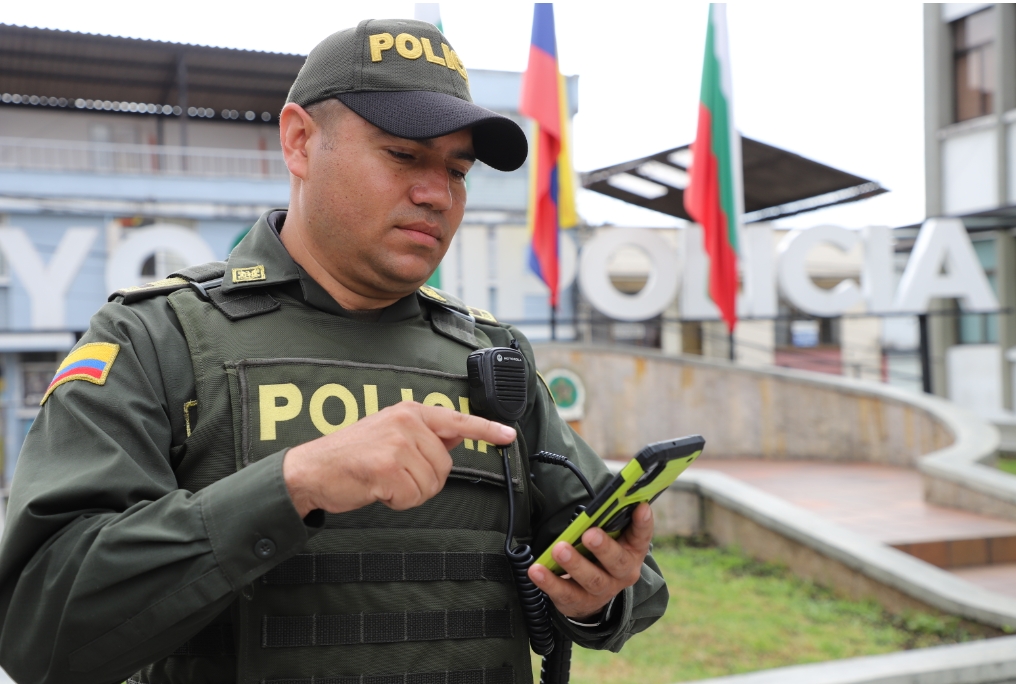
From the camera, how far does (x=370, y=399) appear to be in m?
1.61

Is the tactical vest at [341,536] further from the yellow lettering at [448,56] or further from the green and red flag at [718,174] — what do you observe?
the green and red flag at [718,174]

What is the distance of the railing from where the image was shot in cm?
1633

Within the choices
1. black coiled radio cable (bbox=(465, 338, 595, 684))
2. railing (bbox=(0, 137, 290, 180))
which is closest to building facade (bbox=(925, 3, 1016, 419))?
railing (bbox=(0, 137, 290, 180))

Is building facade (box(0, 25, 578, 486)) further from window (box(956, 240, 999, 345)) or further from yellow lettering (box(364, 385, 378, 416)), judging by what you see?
yellow lettering (box(364, 385, 378, 416))

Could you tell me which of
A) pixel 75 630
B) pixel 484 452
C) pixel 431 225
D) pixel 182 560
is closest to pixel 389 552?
pixel 484 452

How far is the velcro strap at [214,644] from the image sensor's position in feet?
4.79

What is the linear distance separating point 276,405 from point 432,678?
56 centimetres

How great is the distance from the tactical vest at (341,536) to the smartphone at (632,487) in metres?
0.20

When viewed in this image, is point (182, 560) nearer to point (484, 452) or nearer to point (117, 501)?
point (117, 501)

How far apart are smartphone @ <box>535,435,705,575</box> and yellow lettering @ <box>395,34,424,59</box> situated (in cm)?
88

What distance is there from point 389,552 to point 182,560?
41cm

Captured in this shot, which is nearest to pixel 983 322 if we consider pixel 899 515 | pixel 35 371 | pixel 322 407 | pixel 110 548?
pixel 899 515

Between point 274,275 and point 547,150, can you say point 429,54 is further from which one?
point 547,150

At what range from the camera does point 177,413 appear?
148 cm
